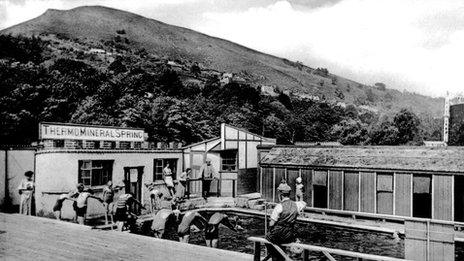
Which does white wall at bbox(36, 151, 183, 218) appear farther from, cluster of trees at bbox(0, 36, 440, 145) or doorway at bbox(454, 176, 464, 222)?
cluster of trees at bbox(0, 36, 440, 145)

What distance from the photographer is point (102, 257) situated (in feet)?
27.7

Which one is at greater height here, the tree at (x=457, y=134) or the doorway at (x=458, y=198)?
the tree at (x=457, y=134)

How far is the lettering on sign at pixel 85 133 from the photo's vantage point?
18.3 meters

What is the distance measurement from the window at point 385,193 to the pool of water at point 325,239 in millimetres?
2864

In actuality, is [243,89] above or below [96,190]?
above

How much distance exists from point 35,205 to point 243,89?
67.6m

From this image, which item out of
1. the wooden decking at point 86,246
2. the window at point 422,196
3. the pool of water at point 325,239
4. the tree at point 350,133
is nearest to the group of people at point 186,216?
the wooden decking at point 86,246

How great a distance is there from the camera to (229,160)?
89.6ft

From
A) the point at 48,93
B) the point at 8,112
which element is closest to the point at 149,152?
the point at 8,112

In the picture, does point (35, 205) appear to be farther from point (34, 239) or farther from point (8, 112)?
point (8, 112)

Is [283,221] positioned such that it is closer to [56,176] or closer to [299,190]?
[56,176]

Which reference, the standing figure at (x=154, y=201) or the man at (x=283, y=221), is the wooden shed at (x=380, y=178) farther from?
the man at (x=283, y=221)

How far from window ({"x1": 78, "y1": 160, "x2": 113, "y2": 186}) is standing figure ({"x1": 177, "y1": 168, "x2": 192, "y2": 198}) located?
3.85m

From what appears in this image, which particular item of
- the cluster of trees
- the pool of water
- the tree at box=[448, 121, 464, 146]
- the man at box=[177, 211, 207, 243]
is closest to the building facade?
the man at box=[177, 211, 207, 243]
